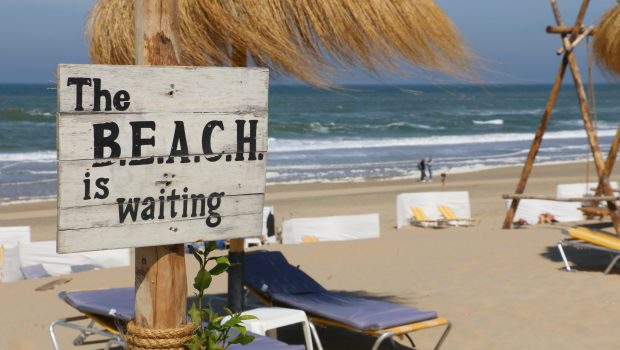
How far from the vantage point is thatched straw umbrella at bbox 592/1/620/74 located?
30.8ft

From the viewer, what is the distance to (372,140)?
36.0 m

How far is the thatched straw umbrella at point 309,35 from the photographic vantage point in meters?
3.68

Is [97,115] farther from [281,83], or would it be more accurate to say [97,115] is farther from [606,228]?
[606,228]

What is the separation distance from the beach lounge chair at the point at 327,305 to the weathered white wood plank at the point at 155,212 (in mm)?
2079

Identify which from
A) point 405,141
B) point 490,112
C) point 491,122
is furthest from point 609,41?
point 490,112

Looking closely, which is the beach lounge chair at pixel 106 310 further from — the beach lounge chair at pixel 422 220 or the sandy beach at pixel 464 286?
the beach lounge chair at pixel 422 220

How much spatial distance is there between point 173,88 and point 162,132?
13cm

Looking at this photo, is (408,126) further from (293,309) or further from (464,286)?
(293,309)

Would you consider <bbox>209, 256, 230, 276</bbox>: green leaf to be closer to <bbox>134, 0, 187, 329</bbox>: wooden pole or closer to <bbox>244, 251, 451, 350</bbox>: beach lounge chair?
<bbox>134, 0, 187, 329</bbox>: wooden pole

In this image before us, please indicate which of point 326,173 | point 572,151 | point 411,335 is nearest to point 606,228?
point 411,335

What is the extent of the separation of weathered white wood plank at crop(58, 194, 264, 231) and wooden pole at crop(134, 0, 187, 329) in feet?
0.43

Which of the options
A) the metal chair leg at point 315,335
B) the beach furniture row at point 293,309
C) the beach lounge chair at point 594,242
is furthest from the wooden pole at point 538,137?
the metal chair leg at point 315,335

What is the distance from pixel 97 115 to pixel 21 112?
144 feet

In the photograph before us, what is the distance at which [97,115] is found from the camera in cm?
220
